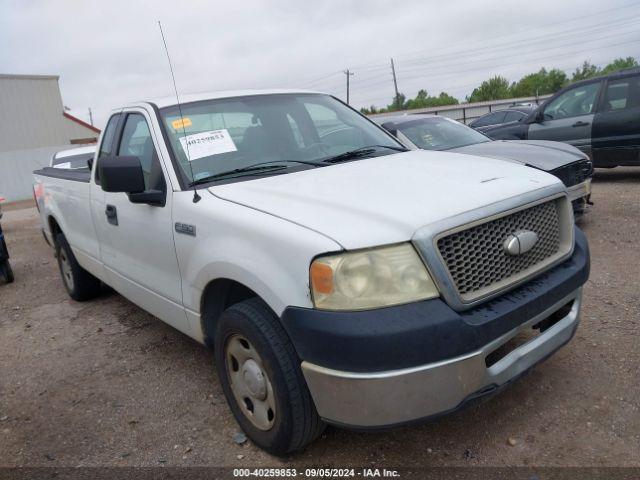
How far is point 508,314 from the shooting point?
2.25 meters

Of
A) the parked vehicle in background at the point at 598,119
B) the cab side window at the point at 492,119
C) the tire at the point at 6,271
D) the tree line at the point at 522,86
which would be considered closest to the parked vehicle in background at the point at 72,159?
the tire at the point at 6,271

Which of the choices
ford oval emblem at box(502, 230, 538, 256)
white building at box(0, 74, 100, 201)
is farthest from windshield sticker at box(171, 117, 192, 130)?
white building at box(0, 74, 100, 201)

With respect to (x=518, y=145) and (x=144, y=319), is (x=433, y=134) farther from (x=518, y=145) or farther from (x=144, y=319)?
(x=144, y=319)

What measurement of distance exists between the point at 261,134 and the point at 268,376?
1616 mm

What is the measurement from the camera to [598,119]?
8.20 meters

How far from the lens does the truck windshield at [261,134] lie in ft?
10.3

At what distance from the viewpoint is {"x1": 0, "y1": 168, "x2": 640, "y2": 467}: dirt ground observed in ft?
8.46

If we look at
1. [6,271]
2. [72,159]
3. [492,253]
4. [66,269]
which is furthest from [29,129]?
[492,253]

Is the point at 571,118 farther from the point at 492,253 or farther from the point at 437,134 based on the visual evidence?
the point at 492,253

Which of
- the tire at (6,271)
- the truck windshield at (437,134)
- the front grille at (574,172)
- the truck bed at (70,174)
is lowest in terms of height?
the tire at (6,271)

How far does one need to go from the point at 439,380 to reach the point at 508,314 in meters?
0.43

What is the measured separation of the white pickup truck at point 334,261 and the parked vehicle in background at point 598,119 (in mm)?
5892

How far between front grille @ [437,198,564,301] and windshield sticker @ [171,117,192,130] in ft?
6.10

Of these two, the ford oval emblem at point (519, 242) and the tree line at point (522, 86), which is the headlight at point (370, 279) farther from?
the tree line at point (522, 86)
